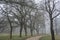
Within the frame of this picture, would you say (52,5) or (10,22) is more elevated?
(52,5)

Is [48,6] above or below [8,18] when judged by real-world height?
above

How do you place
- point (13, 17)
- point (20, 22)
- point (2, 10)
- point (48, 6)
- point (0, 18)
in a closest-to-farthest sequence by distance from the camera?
point (48, 6), point (2, 10), point (0, 18), point (13, 17), point (20, 22)

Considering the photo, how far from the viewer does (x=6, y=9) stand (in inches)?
891

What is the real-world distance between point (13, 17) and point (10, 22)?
1160mm

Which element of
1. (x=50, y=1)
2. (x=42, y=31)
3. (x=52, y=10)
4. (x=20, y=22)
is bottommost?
(x=42, y=31)

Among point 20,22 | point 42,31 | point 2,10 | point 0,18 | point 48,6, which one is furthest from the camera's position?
point 42,31

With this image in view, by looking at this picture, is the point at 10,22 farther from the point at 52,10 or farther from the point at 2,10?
the point at 52,10

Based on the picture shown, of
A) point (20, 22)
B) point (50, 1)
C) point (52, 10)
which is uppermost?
point (50, 1)

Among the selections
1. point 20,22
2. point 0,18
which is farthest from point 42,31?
point 0,18

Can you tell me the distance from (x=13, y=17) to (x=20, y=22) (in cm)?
242

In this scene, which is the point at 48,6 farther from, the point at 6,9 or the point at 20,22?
the point at 20,22

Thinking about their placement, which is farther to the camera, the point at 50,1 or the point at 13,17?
the point at 13,17

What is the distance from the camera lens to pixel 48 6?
66.6 ft

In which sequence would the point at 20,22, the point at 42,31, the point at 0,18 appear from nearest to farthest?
the point at 0,18
the point at 20,22
the point at 42,31
